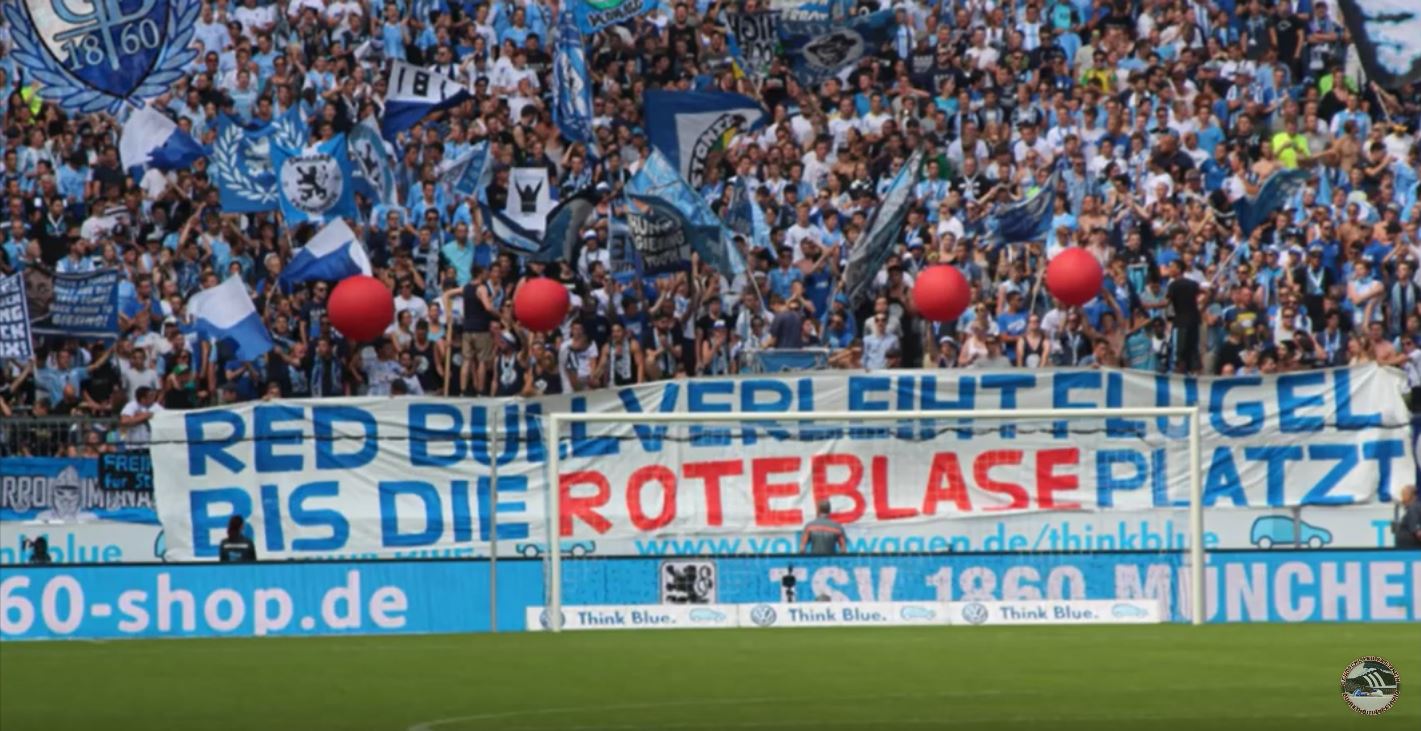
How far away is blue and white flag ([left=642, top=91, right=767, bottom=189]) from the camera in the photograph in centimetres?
2616

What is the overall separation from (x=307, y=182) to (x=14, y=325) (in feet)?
12.6

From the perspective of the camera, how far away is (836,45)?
1077 inches

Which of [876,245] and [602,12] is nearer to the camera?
[876,245]

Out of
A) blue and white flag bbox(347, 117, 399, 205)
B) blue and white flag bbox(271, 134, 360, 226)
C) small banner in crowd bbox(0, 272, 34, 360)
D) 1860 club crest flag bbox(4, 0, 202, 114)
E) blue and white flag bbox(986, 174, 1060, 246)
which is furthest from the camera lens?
blue and white flag bbox(347, 117, 399, 205)

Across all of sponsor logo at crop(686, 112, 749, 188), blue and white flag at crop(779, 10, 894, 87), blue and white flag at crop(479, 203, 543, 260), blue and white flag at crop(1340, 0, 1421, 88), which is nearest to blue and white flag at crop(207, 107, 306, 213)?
blue and white flag at crop(479, 203, 543, 260)

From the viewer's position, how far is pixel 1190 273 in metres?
23.7

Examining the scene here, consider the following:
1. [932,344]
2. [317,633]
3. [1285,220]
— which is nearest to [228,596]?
[317,633]

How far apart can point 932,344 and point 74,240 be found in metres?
9.66

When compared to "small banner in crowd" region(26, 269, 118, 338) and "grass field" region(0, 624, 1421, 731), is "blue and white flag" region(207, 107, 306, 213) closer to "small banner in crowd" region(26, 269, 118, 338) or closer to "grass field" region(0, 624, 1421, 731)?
"small banner in crowd" region(26, 269, 118, 338)

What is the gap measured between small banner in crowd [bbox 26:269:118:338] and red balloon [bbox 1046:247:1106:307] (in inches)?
386

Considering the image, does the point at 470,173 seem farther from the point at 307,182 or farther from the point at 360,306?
the point at 360,306

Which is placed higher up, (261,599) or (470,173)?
(470,173)

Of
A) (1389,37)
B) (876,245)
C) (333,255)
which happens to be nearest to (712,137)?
(876,245)

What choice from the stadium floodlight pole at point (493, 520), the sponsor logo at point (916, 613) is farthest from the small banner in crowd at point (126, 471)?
the sponsor logo at point (916, 613)
